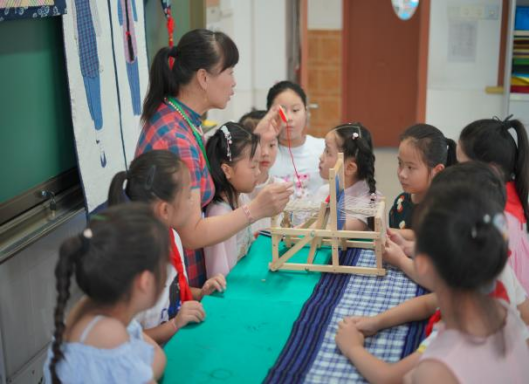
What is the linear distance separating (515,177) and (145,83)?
1972 mm

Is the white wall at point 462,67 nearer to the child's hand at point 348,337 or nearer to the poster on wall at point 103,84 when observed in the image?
the poster on wall at point 103,84

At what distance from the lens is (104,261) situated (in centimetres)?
128

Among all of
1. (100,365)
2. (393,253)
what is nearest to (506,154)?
(393,253)

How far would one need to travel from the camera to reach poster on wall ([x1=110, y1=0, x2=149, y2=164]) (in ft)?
9.84

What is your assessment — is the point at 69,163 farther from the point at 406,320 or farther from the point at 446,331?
the point at 446,331

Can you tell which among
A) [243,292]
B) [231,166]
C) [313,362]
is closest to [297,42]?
[231,166]

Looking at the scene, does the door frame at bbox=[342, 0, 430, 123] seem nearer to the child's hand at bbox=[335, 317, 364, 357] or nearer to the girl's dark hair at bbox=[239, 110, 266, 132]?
the girl's dark hair at bbox=[239, 110, 266, 132]

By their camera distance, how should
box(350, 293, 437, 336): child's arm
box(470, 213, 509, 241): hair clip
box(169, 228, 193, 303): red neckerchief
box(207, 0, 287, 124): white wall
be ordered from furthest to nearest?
box(207, 0, 287, 124): white wall → box(169, 228, 193, 303): red neckerchief → box(350, 293, 437, 336): child's arm → box(470, 213, 509, 241): hair clip

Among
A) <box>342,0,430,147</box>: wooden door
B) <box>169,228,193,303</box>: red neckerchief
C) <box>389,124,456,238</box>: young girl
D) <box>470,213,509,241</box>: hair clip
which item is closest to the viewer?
<box>470,213,509,241</box>: hair clip

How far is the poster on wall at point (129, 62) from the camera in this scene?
3.00m

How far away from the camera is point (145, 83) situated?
11.0ft

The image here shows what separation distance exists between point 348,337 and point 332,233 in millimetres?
481

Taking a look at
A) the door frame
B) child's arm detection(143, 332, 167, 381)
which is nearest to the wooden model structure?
child's arm detection(143, 332, 167, 381)

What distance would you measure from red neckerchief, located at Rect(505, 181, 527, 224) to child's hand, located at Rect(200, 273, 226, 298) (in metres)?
0.85
